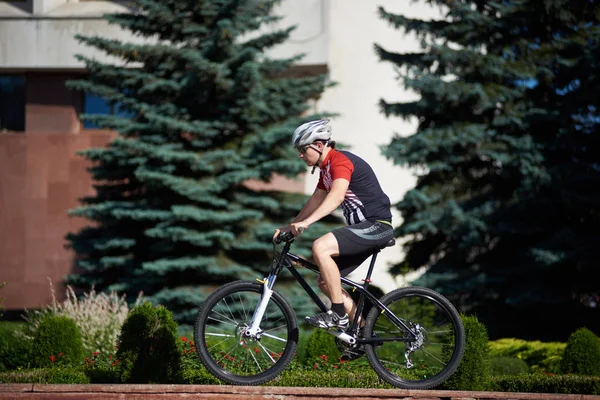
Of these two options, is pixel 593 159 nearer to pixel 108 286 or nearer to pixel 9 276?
pixel 108 286

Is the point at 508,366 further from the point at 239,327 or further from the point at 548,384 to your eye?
the point at 239,327

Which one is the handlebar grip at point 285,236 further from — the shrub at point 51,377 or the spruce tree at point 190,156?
the spruce tree at point 190,156

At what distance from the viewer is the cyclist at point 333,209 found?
237 inches

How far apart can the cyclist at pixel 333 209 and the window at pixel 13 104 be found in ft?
59.5

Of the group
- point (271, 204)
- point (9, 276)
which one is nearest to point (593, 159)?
point (271, 204)

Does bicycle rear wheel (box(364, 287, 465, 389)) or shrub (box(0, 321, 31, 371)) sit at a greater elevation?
bicycle rear wheel (box(364, 287, 465, 389))

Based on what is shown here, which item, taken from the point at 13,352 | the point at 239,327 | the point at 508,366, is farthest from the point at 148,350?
the point at 508,366

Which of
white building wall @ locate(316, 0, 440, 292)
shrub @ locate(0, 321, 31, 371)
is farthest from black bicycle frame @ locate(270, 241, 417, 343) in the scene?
→ white building wall @ locate(316, 0, 440, 292)

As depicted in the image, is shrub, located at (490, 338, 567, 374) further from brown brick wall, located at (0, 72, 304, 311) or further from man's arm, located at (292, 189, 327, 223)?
brown brick wall, located at (0, 72, 304, 311)

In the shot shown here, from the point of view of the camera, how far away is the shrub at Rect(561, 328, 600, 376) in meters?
9.36

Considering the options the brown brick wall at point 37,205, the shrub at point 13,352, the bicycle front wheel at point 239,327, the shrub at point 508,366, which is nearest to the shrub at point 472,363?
the bicycle front wheel at point 239,327

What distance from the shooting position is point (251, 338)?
19.8 ft

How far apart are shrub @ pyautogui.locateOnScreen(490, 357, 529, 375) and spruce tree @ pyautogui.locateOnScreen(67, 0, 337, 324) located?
5.33 meters

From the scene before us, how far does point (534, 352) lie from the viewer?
40.1 feet
